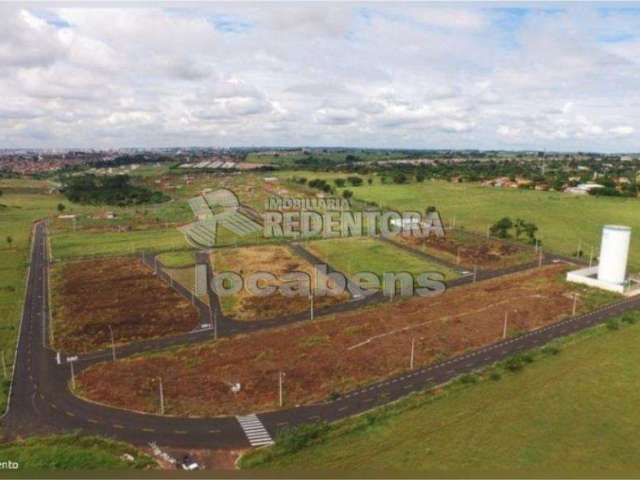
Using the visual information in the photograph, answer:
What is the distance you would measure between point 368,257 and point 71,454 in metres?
55.7

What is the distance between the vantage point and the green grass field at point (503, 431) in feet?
87.2

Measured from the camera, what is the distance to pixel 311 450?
92.5 ft

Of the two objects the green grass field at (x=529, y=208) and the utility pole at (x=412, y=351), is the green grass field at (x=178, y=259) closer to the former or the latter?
the utility pole at (x=412, y=351)

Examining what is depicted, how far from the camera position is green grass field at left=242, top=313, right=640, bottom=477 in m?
26.6

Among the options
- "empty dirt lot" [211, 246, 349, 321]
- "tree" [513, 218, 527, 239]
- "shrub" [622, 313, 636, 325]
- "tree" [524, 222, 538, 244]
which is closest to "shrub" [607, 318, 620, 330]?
"shrub" [622, 313, 636, 325]

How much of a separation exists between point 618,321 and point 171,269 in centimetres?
5876

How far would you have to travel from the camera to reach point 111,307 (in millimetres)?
54594

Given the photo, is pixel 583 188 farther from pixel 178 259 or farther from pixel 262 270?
pixel 178 259

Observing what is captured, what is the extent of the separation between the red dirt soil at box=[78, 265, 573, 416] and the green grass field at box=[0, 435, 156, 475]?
14.4 feet

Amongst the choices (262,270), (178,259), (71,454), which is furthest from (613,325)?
(178,259)

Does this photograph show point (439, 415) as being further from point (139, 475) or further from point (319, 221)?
point (319, 221)

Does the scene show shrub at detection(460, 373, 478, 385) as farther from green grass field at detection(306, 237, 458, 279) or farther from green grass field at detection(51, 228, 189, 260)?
green grass field at detection(51, 228, 189, 260)

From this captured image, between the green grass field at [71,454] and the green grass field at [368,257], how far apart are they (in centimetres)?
4373

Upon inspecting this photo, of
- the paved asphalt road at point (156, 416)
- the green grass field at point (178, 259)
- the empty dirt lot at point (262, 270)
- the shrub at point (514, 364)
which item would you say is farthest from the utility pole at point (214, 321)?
the shrub at point (514, 364)
